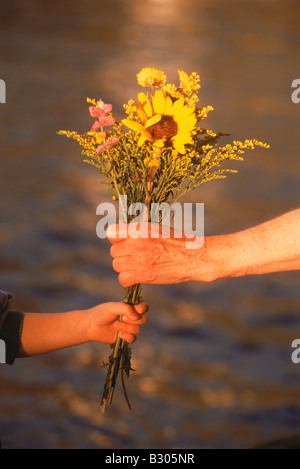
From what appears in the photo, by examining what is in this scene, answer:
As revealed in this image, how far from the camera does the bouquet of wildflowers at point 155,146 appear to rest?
5.19ft

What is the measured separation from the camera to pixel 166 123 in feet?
5.21

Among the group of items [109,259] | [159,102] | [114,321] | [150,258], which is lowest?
[114,321]

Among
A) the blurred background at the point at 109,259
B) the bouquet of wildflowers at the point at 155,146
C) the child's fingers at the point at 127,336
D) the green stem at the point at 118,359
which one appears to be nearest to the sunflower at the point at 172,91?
the bouquet of wildflowers at the point at 155,146

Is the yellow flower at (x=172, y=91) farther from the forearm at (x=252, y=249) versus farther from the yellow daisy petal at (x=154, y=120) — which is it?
the forearm at (x=252, y=249)

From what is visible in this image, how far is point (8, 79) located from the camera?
23.0 ft

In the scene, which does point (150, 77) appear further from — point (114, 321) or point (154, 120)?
point (114, 321)

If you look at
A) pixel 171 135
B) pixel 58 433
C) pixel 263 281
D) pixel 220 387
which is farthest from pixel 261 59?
pixel 171 135

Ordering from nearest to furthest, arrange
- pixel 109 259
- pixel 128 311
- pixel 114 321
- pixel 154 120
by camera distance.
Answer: pixel 154 120 → pixel 128 311 → pixel 114 321 → pixel 109 259

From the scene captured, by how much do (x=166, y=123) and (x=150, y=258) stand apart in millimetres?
397

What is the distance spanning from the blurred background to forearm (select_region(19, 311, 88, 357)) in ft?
3.38

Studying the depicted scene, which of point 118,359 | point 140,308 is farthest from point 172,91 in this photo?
point 118,359

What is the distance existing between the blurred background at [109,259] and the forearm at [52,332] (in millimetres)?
1031

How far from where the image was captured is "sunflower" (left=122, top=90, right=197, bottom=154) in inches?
61.9

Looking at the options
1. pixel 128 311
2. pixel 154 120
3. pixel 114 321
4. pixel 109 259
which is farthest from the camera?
pixel 109 259
